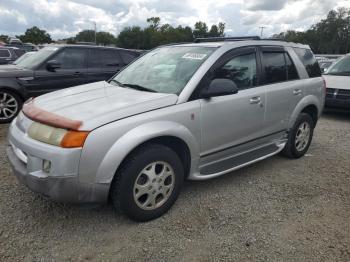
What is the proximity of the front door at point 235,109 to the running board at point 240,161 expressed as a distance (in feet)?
0.41

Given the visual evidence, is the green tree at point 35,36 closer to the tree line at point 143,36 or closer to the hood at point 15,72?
the tree line at point 143,36

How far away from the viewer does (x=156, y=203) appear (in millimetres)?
3275

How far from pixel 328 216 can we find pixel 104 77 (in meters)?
5.87

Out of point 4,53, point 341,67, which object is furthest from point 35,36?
point 341,67

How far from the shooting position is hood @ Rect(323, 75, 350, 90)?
8.15 m

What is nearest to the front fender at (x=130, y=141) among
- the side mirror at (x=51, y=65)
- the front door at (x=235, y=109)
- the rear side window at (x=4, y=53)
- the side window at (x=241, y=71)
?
the front door at (x=235, y=109)

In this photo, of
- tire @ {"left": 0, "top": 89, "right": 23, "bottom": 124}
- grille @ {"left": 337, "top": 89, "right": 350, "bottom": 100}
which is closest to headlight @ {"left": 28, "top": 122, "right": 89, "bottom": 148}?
tire @ {"left": 0, "top": 89, "right": 23, "bottom": 124}

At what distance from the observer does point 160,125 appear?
122 inches

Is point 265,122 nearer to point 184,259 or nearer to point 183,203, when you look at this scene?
point 183,203

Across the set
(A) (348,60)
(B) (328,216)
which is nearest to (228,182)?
(B) (328,216)

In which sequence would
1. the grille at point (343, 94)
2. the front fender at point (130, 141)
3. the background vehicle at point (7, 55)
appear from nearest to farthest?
the front fender at point (130, 141)
the grille at point (343, 94)
the background vehicle at point (7, 55)

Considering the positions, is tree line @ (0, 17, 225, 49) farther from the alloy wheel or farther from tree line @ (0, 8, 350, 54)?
the alloy wheel

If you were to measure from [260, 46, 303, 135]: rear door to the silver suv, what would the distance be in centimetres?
1

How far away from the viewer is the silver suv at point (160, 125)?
2756mm
